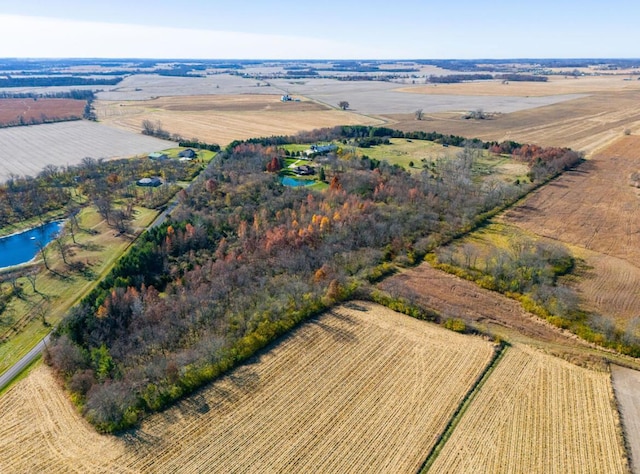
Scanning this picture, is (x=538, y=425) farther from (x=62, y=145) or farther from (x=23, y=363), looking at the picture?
(x=62, y=145)

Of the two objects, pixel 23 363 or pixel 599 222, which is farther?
pixel 599 222

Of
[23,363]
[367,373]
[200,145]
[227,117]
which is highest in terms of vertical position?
[227,117]

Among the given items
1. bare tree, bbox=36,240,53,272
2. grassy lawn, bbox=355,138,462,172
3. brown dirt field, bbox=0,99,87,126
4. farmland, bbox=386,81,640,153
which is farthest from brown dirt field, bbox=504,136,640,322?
brown dirt field, bbox=0,99,87,126

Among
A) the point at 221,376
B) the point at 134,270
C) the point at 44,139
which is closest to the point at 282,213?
the point at 134,270

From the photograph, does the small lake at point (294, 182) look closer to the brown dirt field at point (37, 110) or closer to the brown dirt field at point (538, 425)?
the brown dirt field at point (538, 425)

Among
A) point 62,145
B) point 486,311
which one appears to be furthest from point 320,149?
point 62,145
